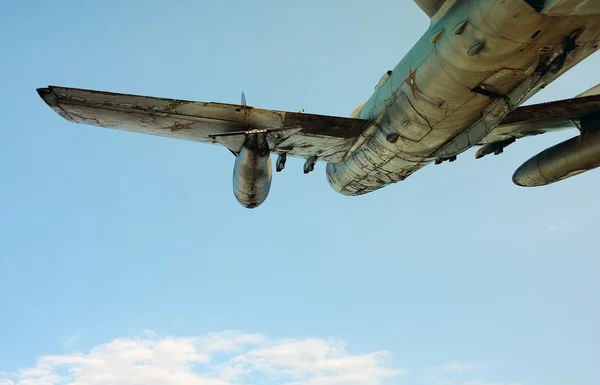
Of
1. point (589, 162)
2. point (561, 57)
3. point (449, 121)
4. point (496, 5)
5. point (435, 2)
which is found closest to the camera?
point (496, 5)

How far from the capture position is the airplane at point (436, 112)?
10.6 m

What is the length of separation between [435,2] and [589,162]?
6.96 m

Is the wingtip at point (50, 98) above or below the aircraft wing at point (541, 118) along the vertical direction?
below

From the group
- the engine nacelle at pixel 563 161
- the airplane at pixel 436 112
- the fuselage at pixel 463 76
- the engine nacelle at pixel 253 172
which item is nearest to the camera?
the fuselage at pixel 463 76

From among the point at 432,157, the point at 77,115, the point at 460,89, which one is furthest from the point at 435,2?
the point at 77,115

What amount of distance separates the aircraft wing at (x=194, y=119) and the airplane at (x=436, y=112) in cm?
3

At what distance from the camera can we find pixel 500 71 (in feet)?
38.0

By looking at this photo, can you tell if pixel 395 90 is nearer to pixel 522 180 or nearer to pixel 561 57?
pixel 561 57

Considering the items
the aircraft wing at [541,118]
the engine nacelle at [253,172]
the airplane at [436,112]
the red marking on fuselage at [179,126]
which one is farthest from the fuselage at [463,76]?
the red marking on fuselage at [179,126]

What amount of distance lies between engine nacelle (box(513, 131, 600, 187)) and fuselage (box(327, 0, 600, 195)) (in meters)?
2.56

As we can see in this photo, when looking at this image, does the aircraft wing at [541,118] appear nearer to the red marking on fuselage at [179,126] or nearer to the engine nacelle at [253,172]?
the engine nacelle at [253,172]

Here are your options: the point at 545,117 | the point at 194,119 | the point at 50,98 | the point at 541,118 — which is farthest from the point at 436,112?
the point at 50,98

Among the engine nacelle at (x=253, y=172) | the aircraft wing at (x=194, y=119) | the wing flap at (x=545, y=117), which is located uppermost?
the wing flap at (x=545, y=117)

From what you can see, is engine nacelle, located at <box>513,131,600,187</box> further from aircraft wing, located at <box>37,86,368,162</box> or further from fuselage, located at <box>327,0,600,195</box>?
aircraft wing, located at <box>37,86,368,162</box>
